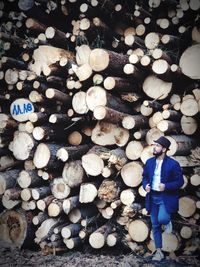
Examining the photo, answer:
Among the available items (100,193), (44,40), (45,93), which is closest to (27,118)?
(45,93)

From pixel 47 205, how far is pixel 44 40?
1.91 metres

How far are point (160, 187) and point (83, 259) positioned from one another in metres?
Result: 1.17

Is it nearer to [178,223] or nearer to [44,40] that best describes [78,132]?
[44,40]

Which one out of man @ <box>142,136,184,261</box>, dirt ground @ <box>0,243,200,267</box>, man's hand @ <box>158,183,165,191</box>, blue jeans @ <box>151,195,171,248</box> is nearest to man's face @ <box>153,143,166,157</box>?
man @ <box>142,136,184,261</box>

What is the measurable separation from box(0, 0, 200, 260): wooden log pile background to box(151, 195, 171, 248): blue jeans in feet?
0.56

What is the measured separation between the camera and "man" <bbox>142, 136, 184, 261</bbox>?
3.35 meters

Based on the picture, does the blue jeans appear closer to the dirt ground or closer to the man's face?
the dirt ground

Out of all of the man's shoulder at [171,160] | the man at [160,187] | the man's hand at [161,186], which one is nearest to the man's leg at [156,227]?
the man at [160,187]

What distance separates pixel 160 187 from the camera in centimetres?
337

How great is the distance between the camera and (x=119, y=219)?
152 inches

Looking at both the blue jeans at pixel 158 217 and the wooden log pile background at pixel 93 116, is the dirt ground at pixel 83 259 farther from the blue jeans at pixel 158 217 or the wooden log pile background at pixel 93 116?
the blue jeans at pixel 158 217

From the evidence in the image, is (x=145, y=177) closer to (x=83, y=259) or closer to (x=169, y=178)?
(x=169, y=178)

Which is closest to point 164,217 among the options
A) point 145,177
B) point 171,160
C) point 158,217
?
point 158,217

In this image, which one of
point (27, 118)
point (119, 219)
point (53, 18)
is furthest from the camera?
point (53, 18)
